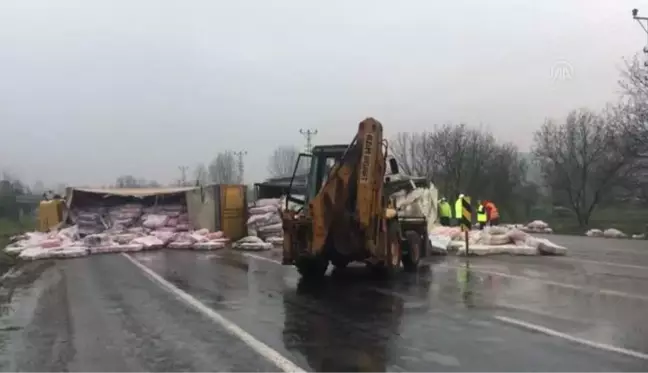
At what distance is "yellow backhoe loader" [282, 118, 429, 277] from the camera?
45.3ft

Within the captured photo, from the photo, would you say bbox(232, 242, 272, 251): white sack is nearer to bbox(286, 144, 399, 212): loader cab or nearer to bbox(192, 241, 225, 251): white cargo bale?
bbox(192, 241, 225, 251): white cargo bale

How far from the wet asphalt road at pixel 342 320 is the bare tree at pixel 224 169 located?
8379 centimetres

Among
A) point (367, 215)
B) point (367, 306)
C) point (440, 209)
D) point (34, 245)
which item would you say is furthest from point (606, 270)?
point (34, 245)

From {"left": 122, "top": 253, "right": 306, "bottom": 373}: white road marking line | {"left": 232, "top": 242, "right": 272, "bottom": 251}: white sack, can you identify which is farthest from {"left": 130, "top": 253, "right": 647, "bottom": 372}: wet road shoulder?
{"left": 232, "top": 242, "right": 272, "bottom": 251}: white sack

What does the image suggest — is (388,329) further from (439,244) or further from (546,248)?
(439,244)

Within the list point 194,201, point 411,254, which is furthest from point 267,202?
point 411,254

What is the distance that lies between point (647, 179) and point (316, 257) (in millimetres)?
32124

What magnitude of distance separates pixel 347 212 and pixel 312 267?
1.93 meters

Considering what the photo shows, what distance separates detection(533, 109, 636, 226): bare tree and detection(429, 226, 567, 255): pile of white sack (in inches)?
818

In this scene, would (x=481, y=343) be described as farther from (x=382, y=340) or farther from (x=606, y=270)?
(x=606, y=270)

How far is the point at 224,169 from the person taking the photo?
104 meters

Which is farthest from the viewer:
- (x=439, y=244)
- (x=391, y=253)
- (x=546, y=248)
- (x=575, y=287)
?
(x=439, y=244)

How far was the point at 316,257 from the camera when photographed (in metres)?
14.7

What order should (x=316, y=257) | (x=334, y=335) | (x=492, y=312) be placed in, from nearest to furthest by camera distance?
(x=334, y=335)
(x=492, y=312)
(x=316, y=257)
